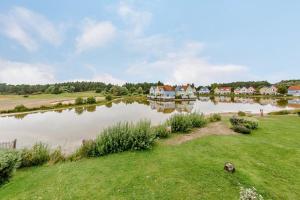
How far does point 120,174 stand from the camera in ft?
20.3

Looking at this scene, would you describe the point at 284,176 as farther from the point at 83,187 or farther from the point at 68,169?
the point at 68,169

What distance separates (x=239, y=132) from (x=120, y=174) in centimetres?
933

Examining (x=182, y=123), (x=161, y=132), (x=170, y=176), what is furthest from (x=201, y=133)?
(x=170, y=176)

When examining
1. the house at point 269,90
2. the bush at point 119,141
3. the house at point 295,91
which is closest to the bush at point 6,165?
the bush at point 119,141

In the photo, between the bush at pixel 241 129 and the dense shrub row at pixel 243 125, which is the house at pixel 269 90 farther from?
the bush at pixel 241 129

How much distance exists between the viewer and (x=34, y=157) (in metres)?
7.85

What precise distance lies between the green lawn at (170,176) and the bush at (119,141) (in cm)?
52

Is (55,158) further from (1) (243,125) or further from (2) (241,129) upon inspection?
(1) (243,125)

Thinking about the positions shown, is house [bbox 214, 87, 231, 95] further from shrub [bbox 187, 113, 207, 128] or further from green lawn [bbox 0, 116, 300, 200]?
green lawn [bbox 0, 116, 300, 200]

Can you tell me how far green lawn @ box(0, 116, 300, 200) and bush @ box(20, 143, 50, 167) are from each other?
580 millimetres

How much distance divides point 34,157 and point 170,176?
630 centimetres

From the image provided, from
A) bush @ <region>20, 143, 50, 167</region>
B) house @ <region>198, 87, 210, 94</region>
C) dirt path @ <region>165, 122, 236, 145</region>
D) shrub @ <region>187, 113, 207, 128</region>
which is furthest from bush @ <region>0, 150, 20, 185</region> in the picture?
house @ <region>198, 87, 210, 94</region>

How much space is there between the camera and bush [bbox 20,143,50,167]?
772 centimetres

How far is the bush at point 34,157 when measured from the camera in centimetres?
772
